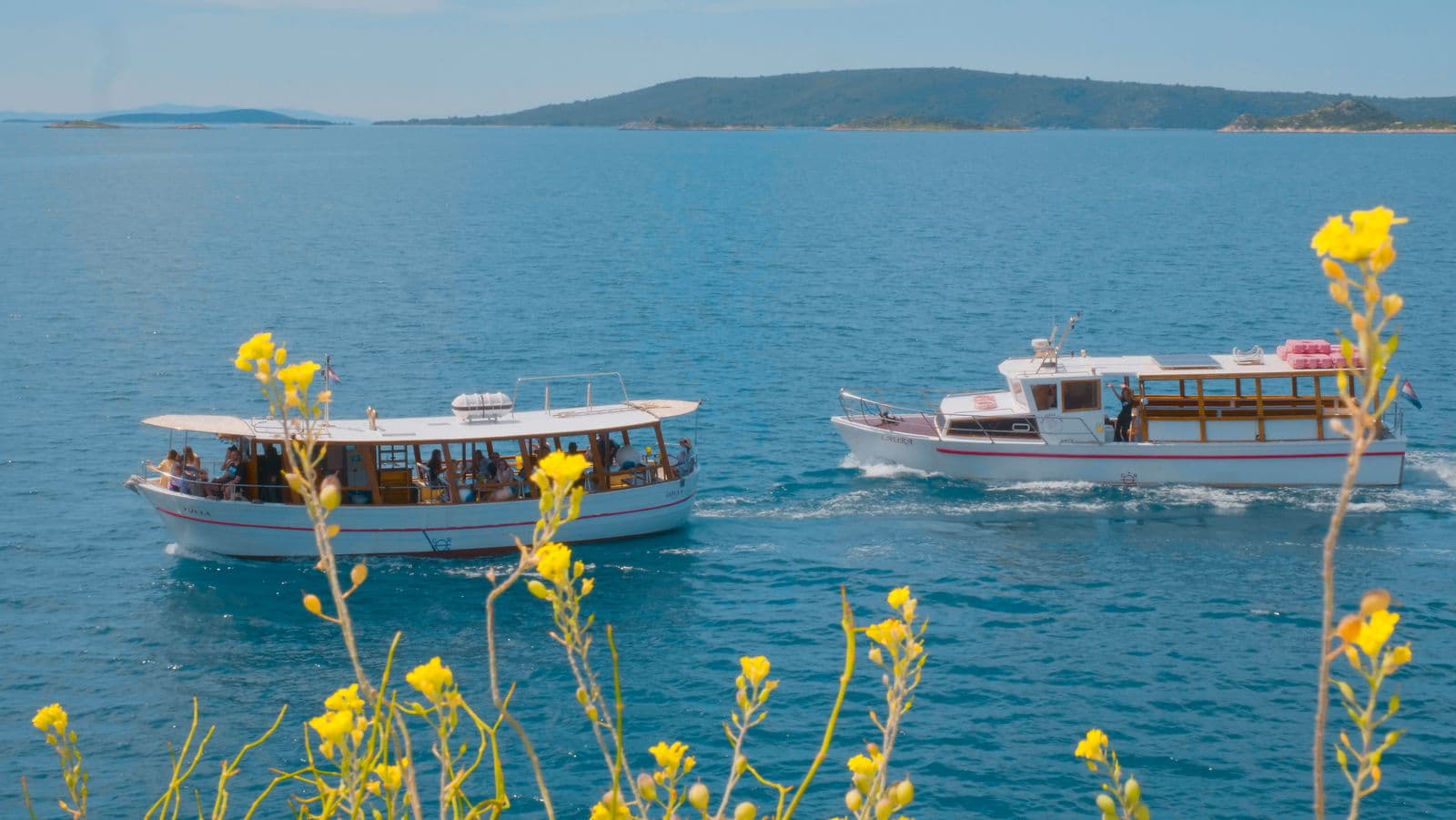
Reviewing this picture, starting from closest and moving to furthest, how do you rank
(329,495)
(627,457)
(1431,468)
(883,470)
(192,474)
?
(329,495) → (192,474) → (627,457) → (1431,468) → (883,470)

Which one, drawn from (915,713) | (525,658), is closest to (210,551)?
(525,658)

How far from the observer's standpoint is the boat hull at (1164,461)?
4022cm

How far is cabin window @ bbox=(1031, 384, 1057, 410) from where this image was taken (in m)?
41.4

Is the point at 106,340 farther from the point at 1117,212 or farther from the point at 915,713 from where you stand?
the point at 1117,212

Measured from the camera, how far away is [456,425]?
123 ft

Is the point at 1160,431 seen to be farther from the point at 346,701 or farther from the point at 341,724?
the point at 341,724

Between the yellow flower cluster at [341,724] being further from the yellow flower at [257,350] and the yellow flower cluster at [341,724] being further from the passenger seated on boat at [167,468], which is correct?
the passenger seated on boat at [167,468]

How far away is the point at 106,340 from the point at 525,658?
44.3 metres

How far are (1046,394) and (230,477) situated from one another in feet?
75.0

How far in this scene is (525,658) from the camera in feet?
98.1

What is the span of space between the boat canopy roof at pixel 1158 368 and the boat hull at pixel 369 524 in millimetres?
12328

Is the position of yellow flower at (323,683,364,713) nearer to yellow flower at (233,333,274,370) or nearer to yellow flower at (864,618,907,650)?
yellow flower at (233,333,274,370)

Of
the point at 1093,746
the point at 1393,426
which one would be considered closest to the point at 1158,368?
the point at 1393,426

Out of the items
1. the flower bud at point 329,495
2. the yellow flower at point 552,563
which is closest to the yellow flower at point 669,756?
the yellow flower at point 552,563
